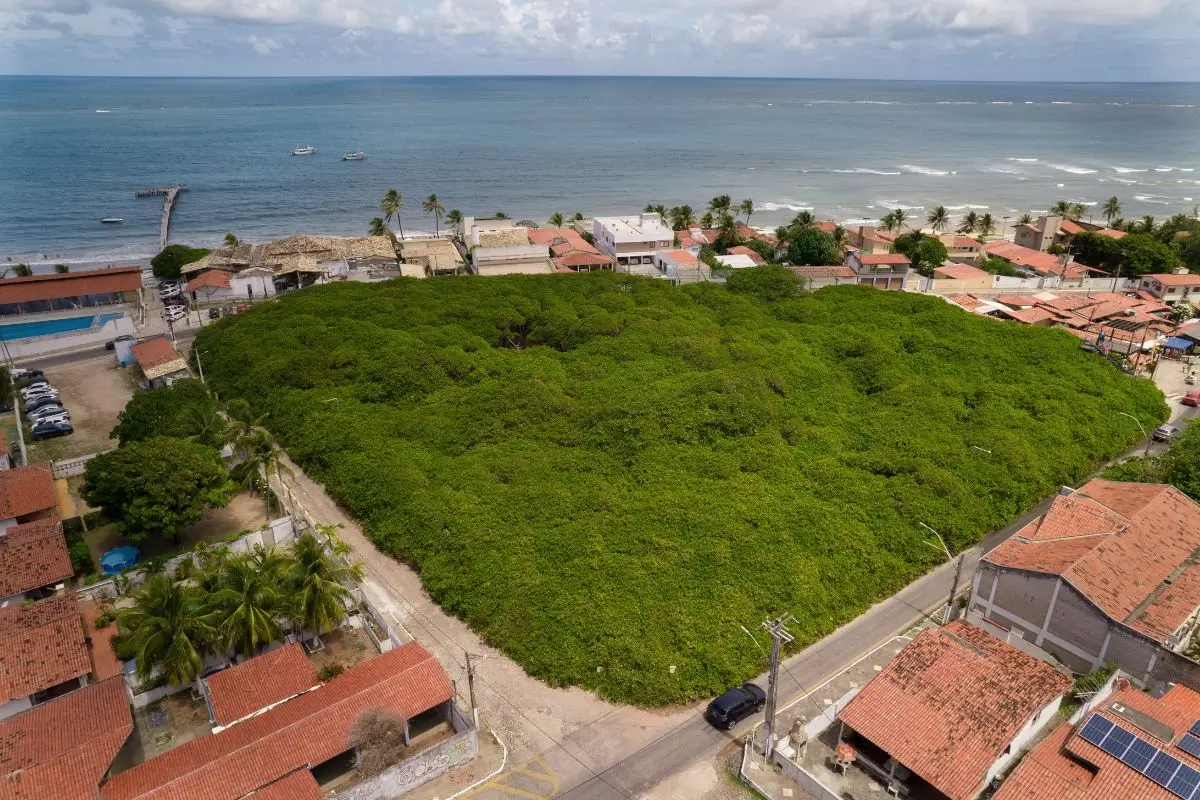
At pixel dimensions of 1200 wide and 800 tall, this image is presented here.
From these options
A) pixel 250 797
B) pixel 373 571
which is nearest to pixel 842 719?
pixel 250 797

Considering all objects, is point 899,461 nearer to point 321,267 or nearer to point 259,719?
point 259,719

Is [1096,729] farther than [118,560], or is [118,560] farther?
[118,560]

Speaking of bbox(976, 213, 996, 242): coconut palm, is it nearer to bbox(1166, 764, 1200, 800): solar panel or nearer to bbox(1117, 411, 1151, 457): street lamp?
bbox(1117, 411, 1151, 457): street lamp

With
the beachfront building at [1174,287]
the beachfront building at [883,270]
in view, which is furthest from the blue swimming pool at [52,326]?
the beachfront building at [1174,287]

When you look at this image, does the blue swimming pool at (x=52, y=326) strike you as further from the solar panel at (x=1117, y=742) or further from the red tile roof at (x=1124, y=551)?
the solar panel at (x=1117, y=742)

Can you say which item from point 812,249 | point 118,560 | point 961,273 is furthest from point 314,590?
point 961,273

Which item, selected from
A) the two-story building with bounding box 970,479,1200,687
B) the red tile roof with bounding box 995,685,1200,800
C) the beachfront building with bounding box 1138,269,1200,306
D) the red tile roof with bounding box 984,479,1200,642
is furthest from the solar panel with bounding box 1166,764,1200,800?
the beachfront building with bounding box 1138,269,1200,306

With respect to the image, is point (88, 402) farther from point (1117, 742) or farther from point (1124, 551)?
point (1124, 551)
